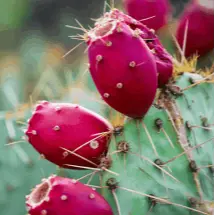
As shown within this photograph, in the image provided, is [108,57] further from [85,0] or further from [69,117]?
[85,0]

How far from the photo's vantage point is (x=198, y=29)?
139cm

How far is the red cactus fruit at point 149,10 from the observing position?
1265mm

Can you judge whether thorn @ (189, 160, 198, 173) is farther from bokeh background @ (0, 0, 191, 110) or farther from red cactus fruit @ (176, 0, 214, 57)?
bokeh background @ (0, 0, 191, 110)

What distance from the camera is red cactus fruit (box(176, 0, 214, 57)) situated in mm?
1383

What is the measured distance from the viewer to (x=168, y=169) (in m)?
0.97

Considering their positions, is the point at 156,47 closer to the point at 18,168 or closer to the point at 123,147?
the point at 123,147

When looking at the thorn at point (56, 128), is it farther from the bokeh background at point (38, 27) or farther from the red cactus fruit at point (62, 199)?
the bokeh background at point (38, 27)

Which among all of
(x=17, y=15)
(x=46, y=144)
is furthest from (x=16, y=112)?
(x=17, y=15)

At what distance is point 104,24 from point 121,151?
0.19 meters

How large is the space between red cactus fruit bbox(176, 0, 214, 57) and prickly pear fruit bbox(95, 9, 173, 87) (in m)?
0.37

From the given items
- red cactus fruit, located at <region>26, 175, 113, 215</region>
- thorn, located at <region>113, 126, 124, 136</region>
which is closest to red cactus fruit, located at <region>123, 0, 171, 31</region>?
thorn, located at <region>113, 126, 124, 136</region>

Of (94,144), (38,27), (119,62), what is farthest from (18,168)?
(38,27)

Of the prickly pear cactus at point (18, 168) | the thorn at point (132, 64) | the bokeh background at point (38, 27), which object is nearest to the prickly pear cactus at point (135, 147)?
the thorn at point (132, 64)

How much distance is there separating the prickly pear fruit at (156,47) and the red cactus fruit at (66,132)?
12 cm
